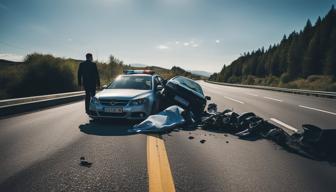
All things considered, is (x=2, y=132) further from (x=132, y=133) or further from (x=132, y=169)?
(x=132, y=169)

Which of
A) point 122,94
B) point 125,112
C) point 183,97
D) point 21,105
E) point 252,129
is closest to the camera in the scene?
point 252,129

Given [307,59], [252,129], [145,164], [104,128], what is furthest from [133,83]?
[307,59]

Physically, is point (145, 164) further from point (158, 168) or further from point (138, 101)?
point (138, 101)

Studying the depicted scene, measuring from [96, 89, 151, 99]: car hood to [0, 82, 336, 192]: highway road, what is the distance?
157cm

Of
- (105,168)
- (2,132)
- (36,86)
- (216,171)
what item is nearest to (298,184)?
(216,171)

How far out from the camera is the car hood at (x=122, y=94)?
7.30 m

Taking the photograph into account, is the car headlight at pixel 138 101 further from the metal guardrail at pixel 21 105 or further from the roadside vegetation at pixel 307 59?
the roadside vegetation at pixel 307 59

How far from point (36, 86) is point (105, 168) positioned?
103 ft

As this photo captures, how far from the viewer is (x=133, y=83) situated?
9023 millimetres

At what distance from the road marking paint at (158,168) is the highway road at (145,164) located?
15mm

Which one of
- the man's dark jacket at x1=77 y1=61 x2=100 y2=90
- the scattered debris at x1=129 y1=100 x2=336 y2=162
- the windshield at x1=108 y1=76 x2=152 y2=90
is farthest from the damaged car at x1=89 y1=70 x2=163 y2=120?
the man's dark jacket at x1=77 y1=61 x2=100 y2=90

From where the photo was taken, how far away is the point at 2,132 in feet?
19.6

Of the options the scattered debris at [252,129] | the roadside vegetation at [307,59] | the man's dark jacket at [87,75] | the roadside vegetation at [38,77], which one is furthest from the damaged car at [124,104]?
the roadside vegetation at [307,59]

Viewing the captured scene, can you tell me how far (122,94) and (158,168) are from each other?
4354 millimetres
